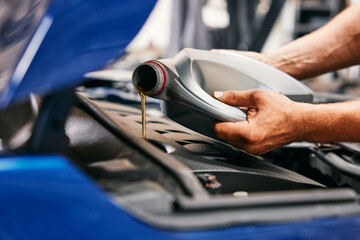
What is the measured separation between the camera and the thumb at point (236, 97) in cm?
85

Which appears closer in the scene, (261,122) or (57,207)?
(57,207)

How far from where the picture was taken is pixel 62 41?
48 centimetres

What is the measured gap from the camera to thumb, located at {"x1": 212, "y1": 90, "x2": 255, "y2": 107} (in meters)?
0.85

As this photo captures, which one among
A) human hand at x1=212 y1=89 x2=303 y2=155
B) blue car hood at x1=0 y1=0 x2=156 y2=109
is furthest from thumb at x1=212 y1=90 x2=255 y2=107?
blue car hood at x1=0 y1=0 x2=156 y2=109

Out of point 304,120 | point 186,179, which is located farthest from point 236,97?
point 186,179

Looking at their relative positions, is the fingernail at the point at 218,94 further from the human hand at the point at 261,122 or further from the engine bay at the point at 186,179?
the engine bay at the point at 186,179

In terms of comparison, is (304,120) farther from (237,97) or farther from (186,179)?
(186,179)

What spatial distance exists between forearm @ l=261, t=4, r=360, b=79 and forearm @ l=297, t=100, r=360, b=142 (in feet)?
1.70

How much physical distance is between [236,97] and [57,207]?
0.52 meters

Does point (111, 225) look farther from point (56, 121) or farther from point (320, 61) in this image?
point (320, 61)

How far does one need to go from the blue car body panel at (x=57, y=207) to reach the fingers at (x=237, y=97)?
0.44m

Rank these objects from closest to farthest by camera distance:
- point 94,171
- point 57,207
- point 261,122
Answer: point 57,207
point 94,171
point 261,122

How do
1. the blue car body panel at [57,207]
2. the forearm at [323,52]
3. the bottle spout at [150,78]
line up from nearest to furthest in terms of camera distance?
1. the blue car body panel at [57,207]
2. the bottle spout at [150,78]
3. the forearm at [323,52]

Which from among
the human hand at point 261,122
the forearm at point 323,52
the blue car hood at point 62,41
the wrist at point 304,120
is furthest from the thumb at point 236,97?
the forearm at point 323,52
